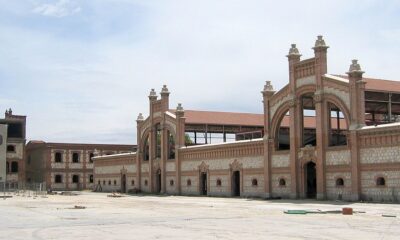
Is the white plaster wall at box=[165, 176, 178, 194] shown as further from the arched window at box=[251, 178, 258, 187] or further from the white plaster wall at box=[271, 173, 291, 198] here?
the white plaster wall at box=[271, 173, 291, 198]

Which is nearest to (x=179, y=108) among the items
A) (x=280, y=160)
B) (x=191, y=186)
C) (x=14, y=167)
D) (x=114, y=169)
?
(x=191, y=186)

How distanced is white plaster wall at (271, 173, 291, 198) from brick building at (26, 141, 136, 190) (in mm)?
45253

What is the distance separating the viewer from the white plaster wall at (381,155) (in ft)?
120

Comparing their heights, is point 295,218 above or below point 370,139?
below

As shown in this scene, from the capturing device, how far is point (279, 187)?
4631 cm

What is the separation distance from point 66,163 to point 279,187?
50561 millimetres

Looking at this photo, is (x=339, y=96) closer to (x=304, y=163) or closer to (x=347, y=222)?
(x=304, y=163)

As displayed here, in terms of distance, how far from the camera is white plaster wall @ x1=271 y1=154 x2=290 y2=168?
45594 millimetres

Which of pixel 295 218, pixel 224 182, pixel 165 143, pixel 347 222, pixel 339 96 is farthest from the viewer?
pixel 165 143

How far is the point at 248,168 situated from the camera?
164ft

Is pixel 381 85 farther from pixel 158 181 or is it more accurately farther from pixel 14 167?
pixel 14 167

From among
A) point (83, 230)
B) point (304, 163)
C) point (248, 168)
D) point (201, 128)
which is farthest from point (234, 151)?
point (83, 230)

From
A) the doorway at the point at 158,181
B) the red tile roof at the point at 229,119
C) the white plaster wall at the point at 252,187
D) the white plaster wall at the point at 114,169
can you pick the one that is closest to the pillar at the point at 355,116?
the white plaster wall at the point at 252,187

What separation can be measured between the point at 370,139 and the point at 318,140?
4.74 m
